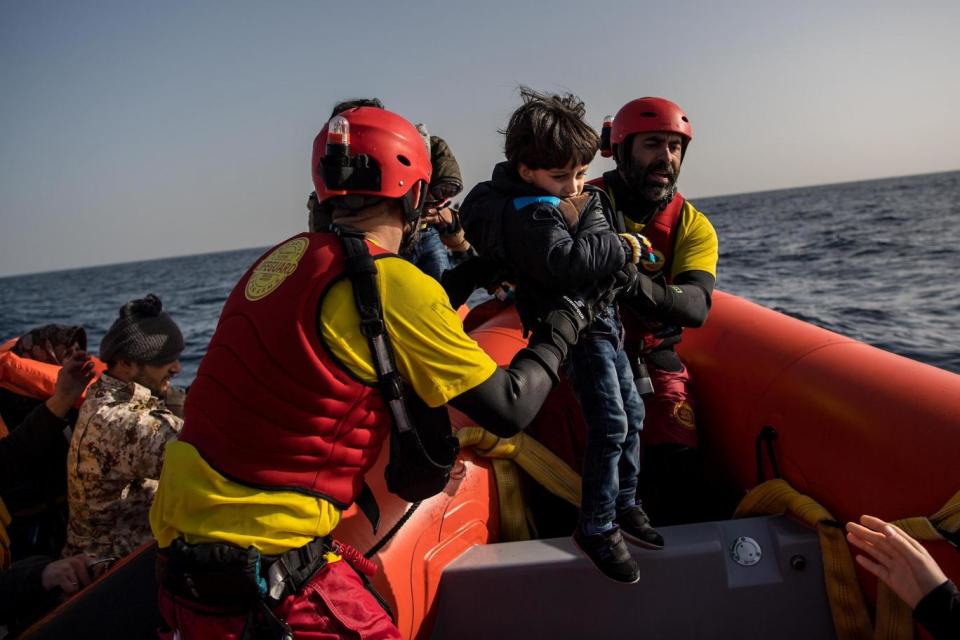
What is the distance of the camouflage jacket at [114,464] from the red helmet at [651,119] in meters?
2.37

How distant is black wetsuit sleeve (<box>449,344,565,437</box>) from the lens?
1.64 meters

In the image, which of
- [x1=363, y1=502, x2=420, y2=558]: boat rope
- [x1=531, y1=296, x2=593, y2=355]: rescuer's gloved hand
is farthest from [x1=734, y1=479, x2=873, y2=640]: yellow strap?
[x1=363, y1=502, x2=420, y2=558]: boat rope

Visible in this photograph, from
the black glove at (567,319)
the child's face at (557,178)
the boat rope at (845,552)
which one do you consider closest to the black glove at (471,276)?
the child's face at (557,178)

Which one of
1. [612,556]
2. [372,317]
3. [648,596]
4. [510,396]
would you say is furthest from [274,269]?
[648,596]

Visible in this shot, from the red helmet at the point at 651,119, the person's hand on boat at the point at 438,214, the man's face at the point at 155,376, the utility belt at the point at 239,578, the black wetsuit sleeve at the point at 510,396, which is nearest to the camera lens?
the utility belt at the point at 239,578

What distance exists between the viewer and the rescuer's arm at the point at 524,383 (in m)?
1.65

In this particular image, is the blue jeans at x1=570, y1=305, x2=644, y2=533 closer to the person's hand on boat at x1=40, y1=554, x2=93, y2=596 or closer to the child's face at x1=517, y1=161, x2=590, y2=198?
the child's face at x1=517, y1=161, x2=590, y2=198

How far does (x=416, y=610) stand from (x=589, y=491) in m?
0.71

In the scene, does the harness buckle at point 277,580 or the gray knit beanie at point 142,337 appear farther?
the gray knit beanie at point 142,337

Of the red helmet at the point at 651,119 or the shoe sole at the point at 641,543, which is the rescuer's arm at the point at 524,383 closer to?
the shoe sole at the point at 641,543

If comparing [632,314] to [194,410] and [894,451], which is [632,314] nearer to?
[894,451]

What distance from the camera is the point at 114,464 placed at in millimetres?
2637

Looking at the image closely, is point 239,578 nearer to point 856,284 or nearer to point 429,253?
point 429,253

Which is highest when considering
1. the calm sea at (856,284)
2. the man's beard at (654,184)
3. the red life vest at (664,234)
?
the man's beard at (654,184)
